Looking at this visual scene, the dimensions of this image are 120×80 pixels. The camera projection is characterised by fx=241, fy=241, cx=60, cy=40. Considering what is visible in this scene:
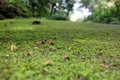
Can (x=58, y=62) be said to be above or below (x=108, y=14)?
above

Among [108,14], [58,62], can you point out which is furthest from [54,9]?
[58,62]

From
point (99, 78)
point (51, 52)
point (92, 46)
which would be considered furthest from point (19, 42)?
point (99, 78)

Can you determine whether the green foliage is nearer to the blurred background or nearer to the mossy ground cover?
the blurred background

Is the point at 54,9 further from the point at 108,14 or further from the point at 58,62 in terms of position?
the point at 58,62

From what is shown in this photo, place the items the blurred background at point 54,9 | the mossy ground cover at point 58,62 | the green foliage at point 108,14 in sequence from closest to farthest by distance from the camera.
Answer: the mossy ground cover at point 58,62 < the blurred background at point 54,9 < the green foliage at point 108,14

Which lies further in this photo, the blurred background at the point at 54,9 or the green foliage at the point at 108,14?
the green foliage at the point at 108,14

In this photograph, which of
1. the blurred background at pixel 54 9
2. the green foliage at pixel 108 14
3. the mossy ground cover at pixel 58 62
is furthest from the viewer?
the green foliage at pixel 108 14

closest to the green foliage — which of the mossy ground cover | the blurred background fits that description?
the blurred background

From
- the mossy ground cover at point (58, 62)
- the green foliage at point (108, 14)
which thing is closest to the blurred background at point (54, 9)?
the green foliage at point (108, 14)

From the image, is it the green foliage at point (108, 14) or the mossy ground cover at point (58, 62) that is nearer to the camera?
the mossy ground cover at point (58, 62)

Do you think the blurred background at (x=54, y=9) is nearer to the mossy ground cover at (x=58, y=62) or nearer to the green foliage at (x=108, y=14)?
the green foliage at (x=108, y=14)

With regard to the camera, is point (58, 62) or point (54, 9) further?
point (54, 9)

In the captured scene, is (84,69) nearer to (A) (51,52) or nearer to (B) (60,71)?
(B) (60,71)

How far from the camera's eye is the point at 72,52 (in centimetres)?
335
